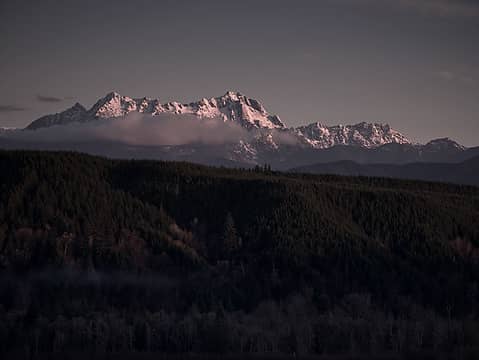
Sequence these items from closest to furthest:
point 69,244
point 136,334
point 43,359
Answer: point 43,359
point 136,334
point 69,244

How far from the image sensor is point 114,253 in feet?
646

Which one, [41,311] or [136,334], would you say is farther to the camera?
[41,311]

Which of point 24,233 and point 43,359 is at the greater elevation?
point 24,233

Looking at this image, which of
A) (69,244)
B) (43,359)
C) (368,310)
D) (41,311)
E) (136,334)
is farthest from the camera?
(69,244)

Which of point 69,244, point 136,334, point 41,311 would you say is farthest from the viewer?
point 69,244

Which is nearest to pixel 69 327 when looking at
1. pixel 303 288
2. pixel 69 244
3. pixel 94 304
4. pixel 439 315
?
pixel 94 304

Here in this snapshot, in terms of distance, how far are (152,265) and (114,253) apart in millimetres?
8748

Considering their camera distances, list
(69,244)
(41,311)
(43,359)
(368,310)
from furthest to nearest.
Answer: (69,244), (368,310), (41,311), (43,359)

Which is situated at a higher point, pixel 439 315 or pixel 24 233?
pixel 24 233

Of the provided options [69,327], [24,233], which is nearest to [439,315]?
[69,327]

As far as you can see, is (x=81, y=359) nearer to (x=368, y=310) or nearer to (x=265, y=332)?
(x=265, y=332)

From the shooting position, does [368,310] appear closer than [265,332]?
No

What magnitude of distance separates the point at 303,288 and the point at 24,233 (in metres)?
62.0

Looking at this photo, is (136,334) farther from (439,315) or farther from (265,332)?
(439,315)
